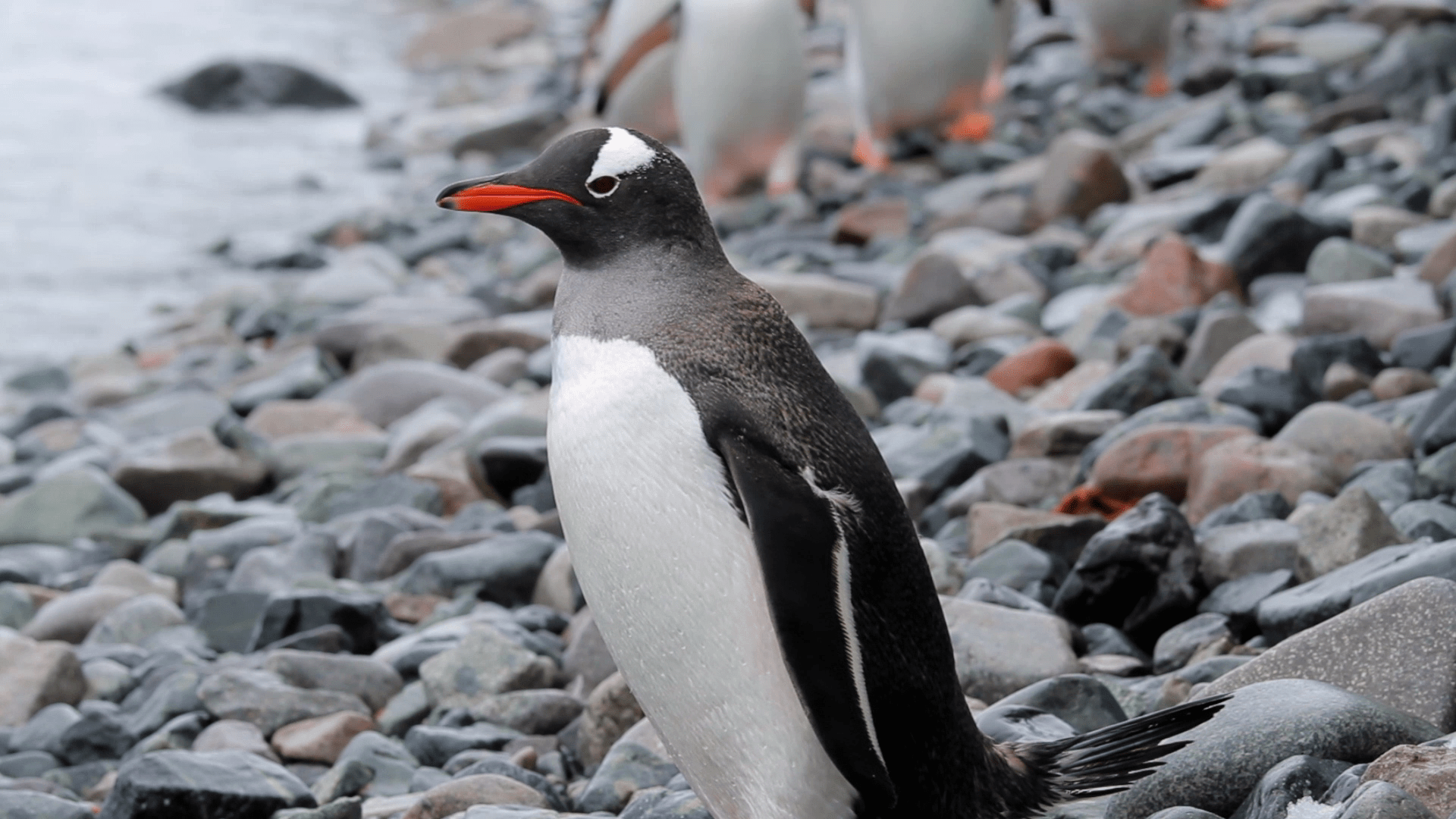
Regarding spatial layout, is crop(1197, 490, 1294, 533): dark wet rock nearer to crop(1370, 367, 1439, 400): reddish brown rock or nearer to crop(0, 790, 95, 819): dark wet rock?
crop(1370, 367, 1439, 400): reddish brown rock

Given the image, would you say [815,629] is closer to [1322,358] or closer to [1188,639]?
[1188,639]

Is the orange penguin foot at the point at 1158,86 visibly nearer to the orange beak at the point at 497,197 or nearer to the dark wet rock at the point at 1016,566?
the dark wet rock at the point at 1016,566

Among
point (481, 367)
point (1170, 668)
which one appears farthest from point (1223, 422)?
point (481, 367)

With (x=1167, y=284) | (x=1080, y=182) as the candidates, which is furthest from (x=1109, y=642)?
(x=1080, y=182)

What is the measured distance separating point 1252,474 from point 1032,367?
151 cm

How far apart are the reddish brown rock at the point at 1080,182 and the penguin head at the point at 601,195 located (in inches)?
197

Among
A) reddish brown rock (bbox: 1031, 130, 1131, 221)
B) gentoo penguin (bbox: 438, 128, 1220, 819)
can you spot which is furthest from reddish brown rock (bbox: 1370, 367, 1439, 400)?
reddish brown rock (bbox: 1031, 130, 1131, 221)

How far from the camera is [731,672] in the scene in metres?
2.17

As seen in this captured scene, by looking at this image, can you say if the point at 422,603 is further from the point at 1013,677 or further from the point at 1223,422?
the point at 1223,422

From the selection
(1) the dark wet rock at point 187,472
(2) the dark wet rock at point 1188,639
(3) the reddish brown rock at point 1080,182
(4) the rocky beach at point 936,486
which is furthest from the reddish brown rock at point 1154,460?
(3) the reddish brown rock at point 1080,182

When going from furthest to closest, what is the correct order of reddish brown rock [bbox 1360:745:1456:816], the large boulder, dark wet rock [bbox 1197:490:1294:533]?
1. the large boulder
2. dark wet rock [bbox 1197:490:1294:533]
3. reddish brown rock [bbox 1360:745:1456:816]

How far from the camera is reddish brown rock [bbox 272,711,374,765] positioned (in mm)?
3205

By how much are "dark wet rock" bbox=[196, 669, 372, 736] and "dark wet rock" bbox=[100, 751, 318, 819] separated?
0.47 metres

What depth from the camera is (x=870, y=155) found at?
29.6 feet
